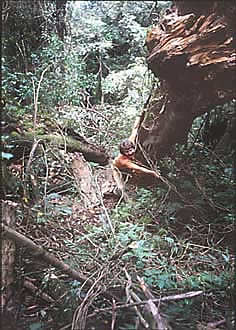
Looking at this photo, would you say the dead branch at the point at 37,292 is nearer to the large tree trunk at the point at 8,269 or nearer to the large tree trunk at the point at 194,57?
the large tree trunk at the point at 8,269

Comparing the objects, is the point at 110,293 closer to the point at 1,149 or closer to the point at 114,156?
the point at 1,149

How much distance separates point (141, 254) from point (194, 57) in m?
1.50

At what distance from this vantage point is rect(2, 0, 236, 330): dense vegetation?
2.07 meters

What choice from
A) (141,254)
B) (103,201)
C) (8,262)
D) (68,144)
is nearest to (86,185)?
(103,201)

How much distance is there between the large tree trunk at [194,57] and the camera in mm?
2896

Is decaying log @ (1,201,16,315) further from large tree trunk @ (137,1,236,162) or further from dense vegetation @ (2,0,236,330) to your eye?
large tree trunk @ (137,1,236,162)

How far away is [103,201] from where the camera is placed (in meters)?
3.87

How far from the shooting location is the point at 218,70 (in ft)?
9.59

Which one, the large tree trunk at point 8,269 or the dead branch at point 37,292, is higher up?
the large tree trunk at point 8,269

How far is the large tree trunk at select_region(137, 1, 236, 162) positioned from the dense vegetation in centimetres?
73

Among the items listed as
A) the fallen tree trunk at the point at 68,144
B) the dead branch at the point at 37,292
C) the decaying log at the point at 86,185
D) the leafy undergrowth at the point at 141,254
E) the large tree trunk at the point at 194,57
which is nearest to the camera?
the leafy undergrowth at the point at 141,254

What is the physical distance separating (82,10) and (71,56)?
1.45 meters

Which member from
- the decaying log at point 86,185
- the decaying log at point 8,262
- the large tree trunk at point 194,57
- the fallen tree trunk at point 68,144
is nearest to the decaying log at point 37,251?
the decaying log at point 8,262

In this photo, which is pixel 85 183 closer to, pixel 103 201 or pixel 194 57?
pixel 103 201
